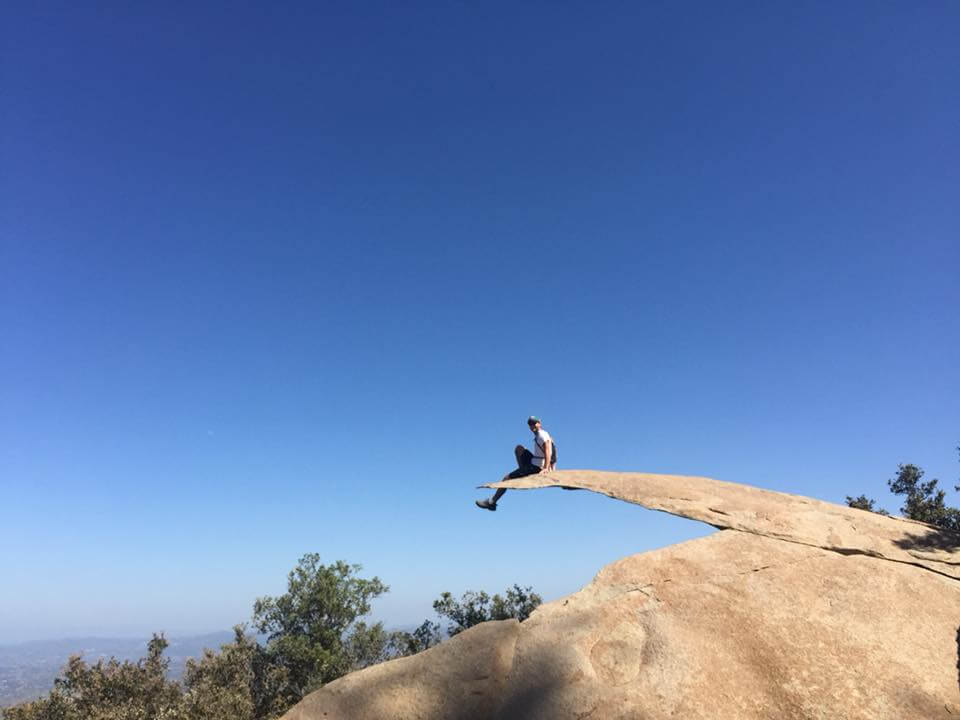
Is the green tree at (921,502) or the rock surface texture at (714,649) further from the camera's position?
the green tree at (921,502)

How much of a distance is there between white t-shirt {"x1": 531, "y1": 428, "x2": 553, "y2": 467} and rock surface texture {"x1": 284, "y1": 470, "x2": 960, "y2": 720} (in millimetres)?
5175

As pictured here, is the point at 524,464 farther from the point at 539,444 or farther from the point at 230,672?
the point at 230,672

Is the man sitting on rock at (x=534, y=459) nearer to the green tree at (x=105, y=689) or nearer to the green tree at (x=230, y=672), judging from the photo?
the green tree at (x=230, y=672)

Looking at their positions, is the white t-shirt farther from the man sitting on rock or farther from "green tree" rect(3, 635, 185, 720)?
"green tree" rect(3, 635, 185, 720)

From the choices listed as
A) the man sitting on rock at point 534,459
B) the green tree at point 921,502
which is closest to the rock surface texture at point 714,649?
the man sitting on rock at point 534,459

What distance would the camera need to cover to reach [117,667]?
5009cm

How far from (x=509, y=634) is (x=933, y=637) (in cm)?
631

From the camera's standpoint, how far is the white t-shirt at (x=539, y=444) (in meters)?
15.0

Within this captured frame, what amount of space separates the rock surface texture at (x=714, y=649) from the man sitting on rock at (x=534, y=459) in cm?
497

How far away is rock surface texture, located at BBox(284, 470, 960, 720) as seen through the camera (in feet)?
24.1

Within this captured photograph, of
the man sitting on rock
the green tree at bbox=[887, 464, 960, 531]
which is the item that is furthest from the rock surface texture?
the green tree at bbox=[887, 464, 960, 531]

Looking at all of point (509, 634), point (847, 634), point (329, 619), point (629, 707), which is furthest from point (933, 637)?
point (329, 619)

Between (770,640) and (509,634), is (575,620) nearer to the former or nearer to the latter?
(509,634)

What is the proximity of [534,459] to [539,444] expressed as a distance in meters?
0.44
